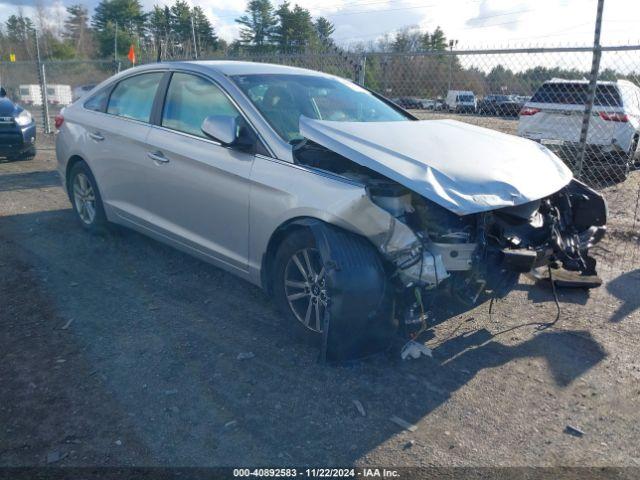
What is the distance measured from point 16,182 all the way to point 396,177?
7.35 meters

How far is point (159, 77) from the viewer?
496 cm

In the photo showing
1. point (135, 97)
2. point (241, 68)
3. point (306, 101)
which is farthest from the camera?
point (135, 97)

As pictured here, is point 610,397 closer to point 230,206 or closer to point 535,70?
point 230,206

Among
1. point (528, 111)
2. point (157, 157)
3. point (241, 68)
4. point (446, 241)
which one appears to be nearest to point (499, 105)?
point (528, 111)

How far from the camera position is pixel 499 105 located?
26.8ft

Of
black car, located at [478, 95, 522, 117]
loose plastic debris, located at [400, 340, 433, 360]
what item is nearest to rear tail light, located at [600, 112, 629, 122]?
black car, located at [478, 95, 522, 117]

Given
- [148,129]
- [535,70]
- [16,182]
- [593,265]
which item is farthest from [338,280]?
[16,182]

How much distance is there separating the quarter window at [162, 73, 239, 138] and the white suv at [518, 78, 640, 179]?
5.60 metres

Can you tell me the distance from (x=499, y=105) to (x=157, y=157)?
5403mm

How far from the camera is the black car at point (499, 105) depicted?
7.98 meters

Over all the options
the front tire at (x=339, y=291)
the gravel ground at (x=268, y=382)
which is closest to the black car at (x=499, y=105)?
the gravel ground at (x=268, y=382)

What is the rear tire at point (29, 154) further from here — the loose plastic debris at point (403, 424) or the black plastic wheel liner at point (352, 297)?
the loose plastic debris at point (403, 424)

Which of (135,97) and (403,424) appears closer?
(403,424)

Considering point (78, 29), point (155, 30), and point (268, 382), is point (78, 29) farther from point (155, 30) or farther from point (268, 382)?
point (268, 382)
